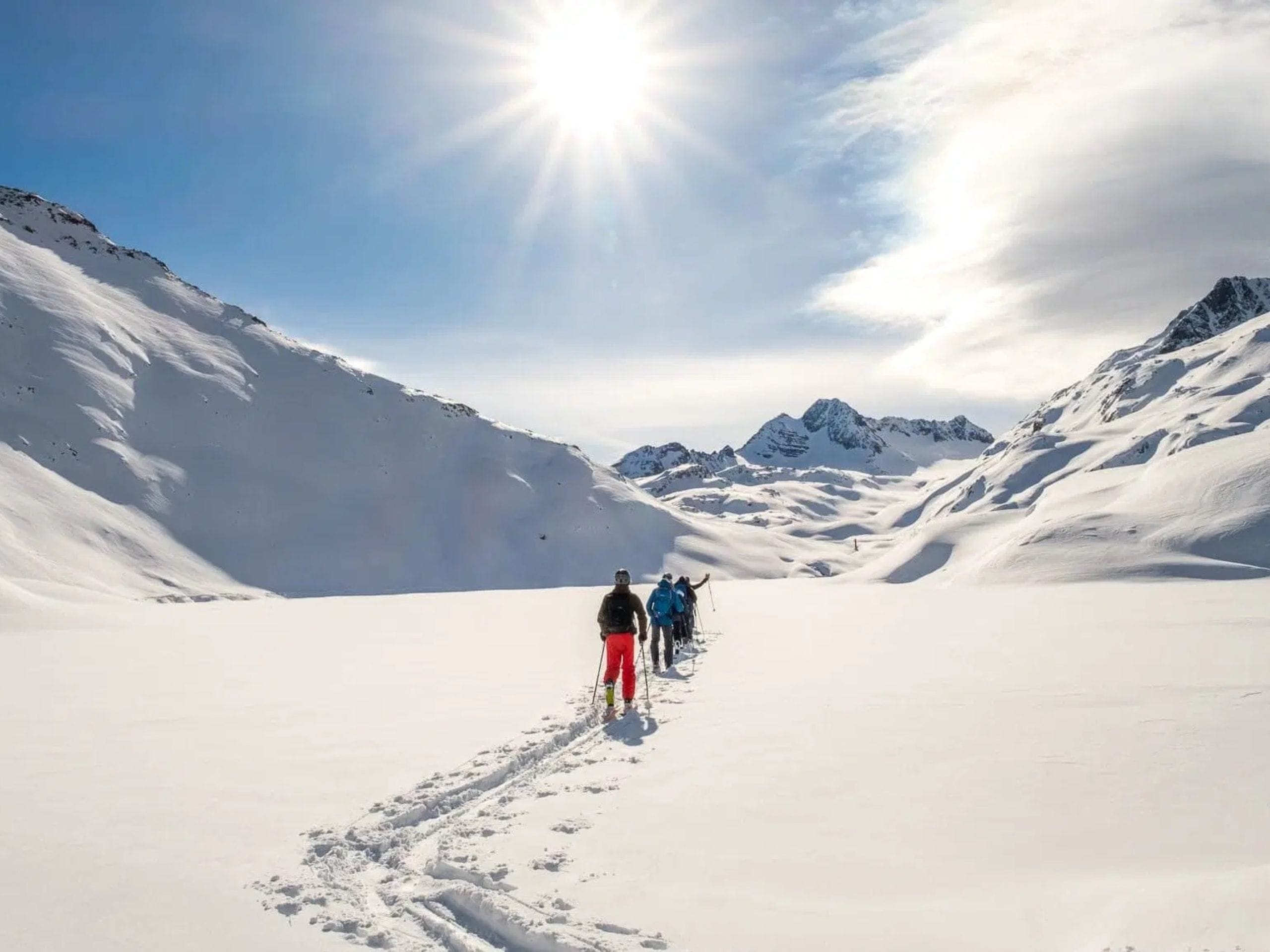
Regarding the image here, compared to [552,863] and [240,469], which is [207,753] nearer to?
[552,863]

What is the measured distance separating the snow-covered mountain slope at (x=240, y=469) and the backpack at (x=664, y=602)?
167 feet

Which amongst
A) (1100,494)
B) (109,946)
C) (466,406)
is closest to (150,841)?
(109,946)

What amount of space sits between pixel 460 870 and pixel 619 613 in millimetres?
7195

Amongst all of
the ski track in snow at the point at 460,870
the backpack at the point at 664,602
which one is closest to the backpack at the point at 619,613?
the ski track in snow at the point at 460,870

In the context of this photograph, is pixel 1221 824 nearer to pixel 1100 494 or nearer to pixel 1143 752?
pixel 1143 752

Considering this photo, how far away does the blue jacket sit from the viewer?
700 inches

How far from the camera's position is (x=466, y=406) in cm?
12562

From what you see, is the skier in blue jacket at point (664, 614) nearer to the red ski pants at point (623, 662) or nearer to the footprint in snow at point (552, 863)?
the red ski pants at point (623, 662)

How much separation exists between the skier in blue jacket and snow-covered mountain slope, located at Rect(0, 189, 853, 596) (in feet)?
167

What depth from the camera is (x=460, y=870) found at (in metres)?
5.78

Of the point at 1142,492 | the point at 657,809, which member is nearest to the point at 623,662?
the point at 657,809

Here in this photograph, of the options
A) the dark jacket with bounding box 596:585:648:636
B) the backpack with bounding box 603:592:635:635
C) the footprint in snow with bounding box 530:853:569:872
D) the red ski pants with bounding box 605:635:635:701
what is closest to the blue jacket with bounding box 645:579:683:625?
the dark jacket with bounding box 596:585:648:636

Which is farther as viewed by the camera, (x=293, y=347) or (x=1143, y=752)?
(x=293, y=347)

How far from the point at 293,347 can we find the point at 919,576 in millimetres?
99848
